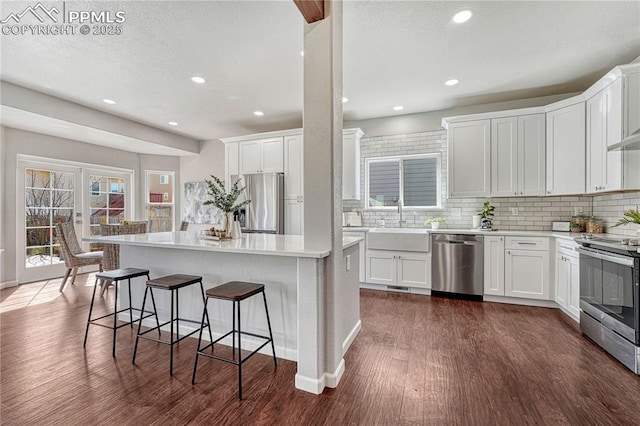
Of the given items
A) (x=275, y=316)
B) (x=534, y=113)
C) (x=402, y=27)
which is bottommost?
(x=275, y=316)

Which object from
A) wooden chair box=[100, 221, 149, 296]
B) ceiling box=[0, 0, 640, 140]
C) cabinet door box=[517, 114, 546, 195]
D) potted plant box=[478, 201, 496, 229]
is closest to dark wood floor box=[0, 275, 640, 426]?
wooden chair box=[100, 221, 149, 296]

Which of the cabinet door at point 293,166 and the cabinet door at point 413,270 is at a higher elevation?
the cabinet door at point 293,166

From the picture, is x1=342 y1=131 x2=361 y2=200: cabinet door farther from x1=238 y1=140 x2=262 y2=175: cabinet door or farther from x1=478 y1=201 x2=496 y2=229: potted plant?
x1=478 y1=201 x2=496 y2=229: potted plant

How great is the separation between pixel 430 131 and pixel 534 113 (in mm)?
1358

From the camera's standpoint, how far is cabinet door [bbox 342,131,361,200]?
4.79 metres

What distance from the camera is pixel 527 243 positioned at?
366 centimetres

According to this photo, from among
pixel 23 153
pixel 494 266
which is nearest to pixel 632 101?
pixel 494 266

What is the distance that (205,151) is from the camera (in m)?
6.48

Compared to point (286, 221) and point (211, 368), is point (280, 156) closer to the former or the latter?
point (286, 221)

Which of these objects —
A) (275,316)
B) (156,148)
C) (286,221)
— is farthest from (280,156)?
Answer: (275,316)

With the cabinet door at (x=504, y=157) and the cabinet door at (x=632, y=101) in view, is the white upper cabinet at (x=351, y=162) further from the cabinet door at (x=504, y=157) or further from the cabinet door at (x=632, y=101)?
the cabinet door at (x=632, y=101)

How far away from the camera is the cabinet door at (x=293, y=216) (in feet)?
16.2

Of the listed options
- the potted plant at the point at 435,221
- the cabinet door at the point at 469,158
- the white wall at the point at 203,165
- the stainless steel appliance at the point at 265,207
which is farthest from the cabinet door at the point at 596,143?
the white wall at the point at 203,165

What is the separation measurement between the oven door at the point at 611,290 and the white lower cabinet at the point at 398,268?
169 centimetres
